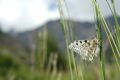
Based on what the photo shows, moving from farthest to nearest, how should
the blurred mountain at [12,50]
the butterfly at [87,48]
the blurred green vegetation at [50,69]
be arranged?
the blurred mountain at [12,50]
the blurred green vegetation at [50,69]
the butterfly at [87,48]

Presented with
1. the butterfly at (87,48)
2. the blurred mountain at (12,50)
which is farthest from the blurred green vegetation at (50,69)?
the blurred mountain at (12,50)

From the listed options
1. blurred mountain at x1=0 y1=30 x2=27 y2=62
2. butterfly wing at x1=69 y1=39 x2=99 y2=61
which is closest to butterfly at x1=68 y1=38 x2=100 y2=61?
butterfly wing at x1=69 y1=39 x2=99 y2=61

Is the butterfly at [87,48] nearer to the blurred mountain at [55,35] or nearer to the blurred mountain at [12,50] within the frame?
the blurred mountain at [55,35]

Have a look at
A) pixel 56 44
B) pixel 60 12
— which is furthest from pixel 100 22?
pixel 56 44

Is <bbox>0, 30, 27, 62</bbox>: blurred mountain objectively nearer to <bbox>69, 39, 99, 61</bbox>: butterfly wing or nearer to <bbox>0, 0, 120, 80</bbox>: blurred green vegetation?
<bbox>0, 0, 120, 80</bbox>: blurred green vegetation

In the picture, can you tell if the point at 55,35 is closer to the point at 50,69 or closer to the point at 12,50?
the point at 50,69

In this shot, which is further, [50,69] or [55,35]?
[55,35]

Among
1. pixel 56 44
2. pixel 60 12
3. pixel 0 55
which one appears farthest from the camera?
pixel 56 44

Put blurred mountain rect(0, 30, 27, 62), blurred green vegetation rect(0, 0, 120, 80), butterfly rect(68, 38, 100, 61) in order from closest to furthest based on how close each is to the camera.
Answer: butterfly rect(68, 38, 100, 61)
blurred green vegetation rect(0, 0, 120, 80)
blurred mountain rect(0, 30, 27, 62)

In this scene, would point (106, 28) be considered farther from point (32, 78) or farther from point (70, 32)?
point (32, 78)

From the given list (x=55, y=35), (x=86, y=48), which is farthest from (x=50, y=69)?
(x=55, y=35)

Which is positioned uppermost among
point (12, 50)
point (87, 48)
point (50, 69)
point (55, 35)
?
→ point (55, 35)
